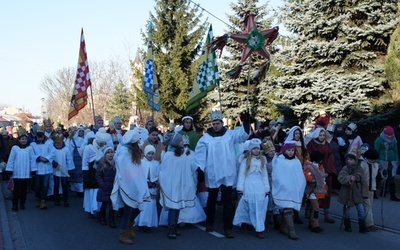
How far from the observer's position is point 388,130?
12922mm

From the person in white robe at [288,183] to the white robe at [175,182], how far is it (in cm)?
157

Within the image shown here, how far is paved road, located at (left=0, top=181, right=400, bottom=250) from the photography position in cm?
812

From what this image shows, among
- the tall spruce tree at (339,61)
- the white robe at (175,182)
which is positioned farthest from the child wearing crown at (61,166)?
the tall spruce tree at (339,61)

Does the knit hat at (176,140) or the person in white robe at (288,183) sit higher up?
the knit hat at (176,140)

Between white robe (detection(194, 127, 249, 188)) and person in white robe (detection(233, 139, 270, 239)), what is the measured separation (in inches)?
7.8

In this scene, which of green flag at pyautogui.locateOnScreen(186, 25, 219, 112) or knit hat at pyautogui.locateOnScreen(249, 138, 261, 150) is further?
green flag at pyautogui.locateOnScreen(186, 25, 219, 112)

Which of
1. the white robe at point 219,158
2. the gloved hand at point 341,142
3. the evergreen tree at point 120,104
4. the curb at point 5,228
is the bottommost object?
the curb at point 5,228

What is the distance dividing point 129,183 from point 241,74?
18473mm

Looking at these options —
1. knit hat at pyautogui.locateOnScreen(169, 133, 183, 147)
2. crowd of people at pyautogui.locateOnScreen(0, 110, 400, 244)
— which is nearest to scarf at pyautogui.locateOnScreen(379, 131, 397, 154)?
crowd of people at pyautogui.locateOnScreen(0, 110, 400, 244)

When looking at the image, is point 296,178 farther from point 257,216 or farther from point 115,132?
point 115,132

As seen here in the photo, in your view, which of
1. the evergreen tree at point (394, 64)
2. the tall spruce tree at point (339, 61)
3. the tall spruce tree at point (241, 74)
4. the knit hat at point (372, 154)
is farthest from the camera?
the tall spruce tree at point (241, 74)

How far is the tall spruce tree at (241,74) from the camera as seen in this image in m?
26.0

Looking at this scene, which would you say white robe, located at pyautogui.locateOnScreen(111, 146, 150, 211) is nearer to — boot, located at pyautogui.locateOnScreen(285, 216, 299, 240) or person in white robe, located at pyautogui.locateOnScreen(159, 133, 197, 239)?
person in white robe, located at pyautogui.locateOnScreen(159, 133, 197, 239)

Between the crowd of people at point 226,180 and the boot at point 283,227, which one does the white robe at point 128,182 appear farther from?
the boot at point 283,227
